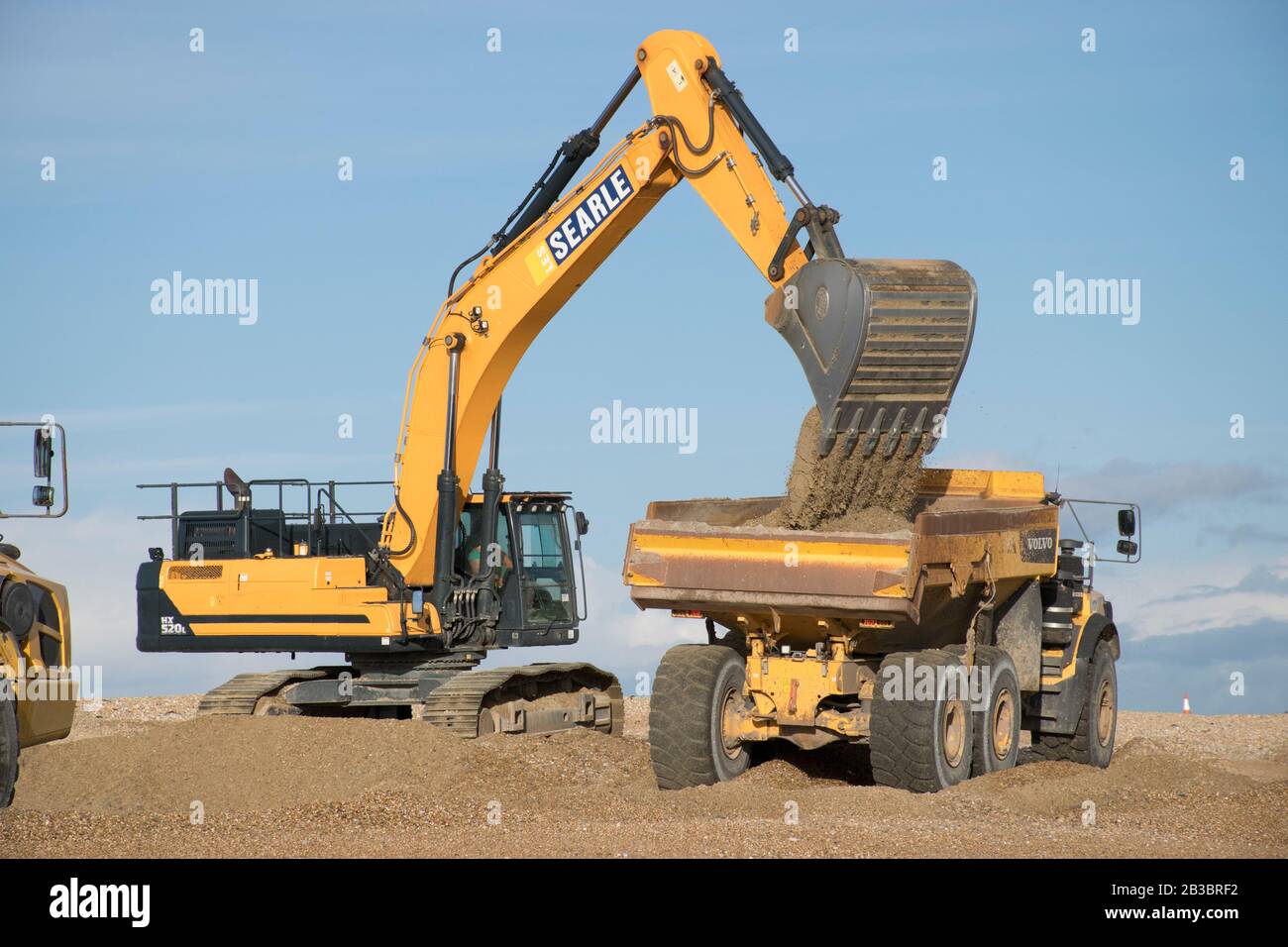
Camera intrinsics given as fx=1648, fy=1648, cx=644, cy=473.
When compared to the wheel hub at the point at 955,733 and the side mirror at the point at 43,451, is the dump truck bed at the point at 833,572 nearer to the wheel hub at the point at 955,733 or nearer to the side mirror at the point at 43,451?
the wheel hub at the point at 955,733

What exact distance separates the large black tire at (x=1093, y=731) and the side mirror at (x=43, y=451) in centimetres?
914

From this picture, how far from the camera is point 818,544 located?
39.7 feet

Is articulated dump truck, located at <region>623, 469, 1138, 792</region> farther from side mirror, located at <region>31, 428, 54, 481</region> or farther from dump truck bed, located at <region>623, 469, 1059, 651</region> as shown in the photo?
side mirror, located at <region>31, 428, 54, 481</region>

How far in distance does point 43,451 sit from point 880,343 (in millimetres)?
6063

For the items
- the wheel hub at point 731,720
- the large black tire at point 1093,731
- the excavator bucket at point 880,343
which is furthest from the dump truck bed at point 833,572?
the large black tire at point 1093,731

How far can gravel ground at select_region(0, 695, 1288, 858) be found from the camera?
9.92 meters

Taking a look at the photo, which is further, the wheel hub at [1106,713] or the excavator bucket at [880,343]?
the wheel hub at [1106,713]

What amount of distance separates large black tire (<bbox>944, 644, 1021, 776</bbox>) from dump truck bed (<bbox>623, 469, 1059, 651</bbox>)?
1.21 ft

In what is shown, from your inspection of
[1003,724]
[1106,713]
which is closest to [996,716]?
[1003,724]

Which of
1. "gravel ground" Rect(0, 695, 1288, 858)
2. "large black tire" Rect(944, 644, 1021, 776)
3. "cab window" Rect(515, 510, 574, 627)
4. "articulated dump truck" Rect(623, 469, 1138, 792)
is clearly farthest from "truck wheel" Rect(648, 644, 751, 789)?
"cab window" Rect(515, 510, 574, 627)

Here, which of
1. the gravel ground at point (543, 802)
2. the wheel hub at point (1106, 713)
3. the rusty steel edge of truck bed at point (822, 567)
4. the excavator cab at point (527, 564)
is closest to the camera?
the gravel ground at point (543, 802)

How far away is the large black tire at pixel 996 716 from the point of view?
43.3ft
